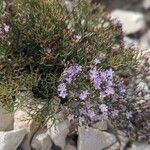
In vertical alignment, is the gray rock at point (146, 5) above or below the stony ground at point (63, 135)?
above

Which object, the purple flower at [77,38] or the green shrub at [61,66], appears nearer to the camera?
the green shrub at [61,66]

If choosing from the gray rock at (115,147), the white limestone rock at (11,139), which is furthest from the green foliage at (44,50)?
the gray rock at (115,147)

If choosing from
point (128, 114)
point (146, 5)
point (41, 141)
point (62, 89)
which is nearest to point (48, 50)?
point (62, 89)

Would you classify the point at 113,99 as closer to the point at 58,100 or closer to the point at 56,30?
the point at 58,100

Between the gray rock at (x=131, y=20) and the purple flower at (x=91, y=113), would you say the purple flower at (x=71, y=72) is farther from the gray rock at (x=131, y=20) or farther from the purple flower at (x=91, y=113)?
the gray rock at (x=131, y=20)

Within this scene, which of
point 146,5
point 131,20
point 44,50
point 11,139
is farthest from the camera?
point 146,5

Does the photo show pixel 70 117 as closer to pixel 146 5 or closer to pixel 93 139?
pixel 93 139

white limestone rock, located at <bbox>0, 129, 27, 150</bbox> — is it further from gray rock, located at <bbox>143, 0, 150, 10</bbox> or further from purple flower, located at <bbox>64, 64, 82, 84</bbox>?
gray rock, located at <bbox>143, 0, 150, 10</bbox>

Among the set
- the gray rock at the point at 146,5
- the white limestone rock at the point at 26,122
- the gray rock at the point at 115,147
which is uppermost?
the gray rock at the point at 146,5
